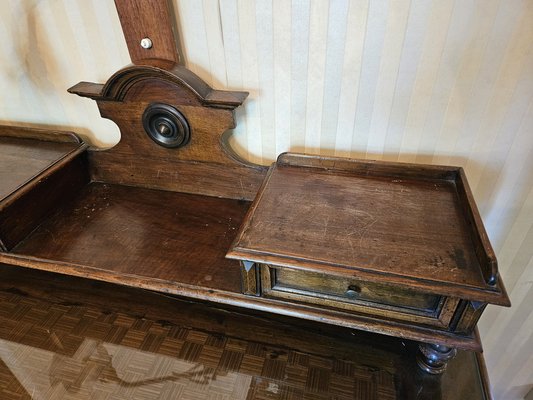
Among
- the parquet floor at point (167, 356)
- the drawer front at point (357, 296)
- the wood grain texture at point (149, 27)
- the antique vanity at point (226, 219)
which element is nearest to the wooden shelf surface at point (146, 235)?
the antique vanity at point (226, 219)

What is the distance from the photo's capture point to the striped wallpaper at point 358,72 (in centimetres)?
78

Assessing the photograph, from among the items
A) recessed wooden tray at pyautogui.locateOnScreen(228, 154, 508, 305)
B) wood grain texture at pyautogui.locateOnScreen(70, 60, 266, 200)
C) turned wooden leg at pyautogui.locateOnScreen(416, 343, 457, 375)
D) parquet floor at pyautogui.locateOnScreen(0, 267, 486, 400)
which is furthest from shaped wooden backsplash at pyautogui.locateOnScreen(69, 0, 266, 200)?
turned wooden leg at pyautogui.locateOnScreen(416, 343, 457, 375)

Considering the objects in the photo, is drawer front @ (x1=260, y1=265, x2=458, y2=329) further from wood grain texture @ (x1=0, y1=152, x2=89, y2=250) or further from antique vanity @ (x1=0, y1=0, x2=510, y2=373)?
wood grain texture @ (x1=0, y1=152, x2=89, y2=250)

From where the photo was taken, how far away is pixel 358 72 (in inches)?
33.6

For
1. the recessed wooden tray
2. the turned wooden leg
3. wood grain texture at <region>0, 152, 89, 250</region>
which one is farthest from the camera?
wood grain texture at <region>0, 152, 89, 250</region>

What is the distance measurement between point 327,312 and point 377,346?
264 mm

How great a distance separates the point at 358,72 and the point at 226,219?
1.63ft

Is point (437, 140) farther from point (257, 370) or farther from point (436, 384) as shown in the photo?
point (257, 370)

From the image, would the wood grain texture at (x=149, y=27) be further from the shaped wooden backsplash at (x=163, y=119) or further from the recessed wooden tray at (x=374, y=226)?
the recessed wooden tray at (x=374, y=226)

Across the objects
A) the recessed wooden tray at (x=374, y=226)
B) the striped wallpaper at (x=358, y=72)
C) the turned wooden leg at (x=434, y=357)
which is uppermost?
the striped wallpaper at (x=358, y=72)

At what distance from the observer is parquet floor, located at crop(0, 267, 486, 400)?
0.81 m

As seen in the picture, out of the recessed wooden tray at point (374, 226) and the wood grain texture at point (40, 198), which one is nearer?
the recessed wooden tray at point (374, 226)

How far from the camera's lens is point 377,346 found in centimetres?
89

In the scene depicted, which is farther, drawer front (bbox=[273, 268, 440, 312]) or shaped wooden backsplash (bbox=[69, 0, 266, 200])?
shaped wooden backsplash (bbox=[69, 0, 266, 200])
